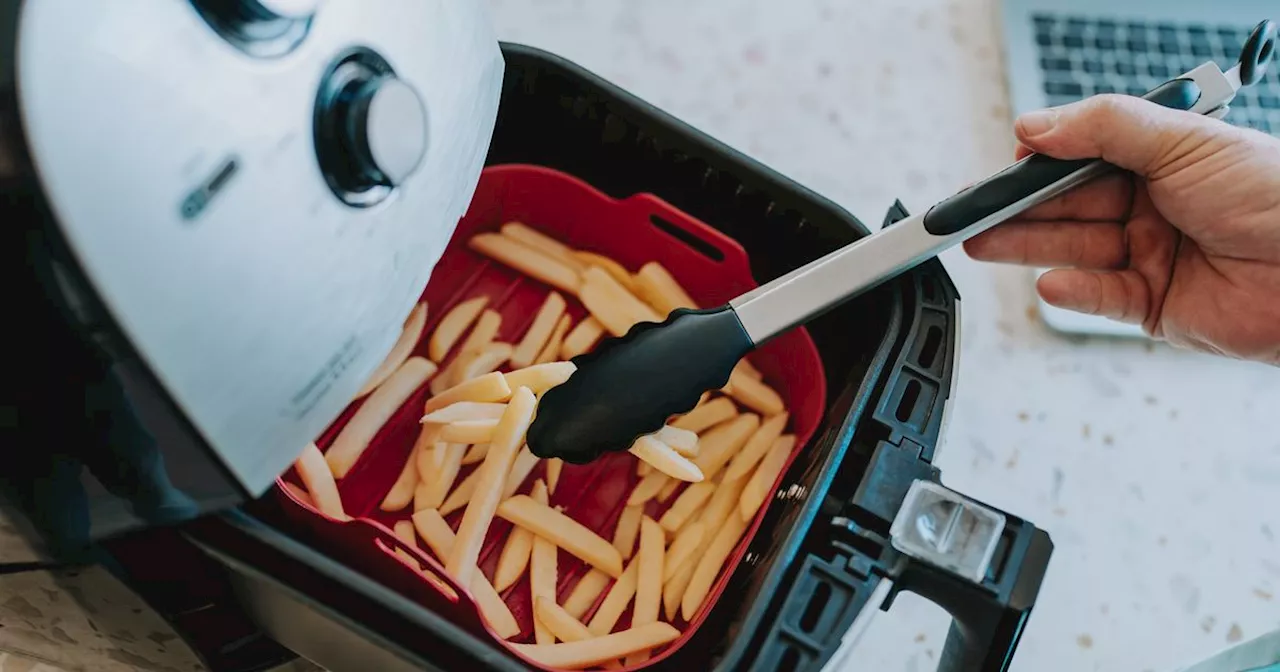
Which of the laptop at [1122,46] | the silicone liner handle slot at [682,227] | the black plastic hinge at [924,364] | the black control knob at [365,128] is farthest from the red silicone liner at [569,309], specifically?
the laptop at [1122,46]

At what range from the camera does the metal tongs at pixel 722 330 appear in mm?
589

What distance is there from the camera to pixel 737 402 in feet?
2.45

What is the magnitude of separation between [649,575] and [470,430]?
0.47 ft

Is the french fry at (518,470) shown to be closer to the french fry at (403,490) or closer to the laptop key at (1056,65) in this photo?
the french fry at (403,490)

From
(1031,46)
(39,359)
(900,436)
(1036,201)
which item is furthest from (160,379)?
(1031,46)

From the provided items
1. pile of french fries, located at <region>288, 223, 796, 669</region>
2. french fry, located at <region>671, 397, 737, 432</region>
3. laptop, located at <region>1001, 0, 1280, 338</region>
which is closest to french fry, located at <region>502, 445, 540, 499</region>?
Result: pile of french fries, located at <region>288, 223, 796, 669</region>

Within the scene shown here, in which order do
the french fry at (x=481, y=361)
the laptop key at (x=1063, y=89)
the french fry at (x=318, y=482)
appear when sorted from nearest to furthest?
the french fry at (x=318, y=482)
the french fry at (x=481, y=361)
the laptop key at (x=1063, y=89)

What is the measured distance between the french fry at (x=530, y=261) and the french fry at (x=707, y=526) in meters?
0.18

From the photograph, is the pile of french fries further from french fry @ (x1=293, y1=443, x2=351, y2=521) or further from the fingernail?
the fingernail

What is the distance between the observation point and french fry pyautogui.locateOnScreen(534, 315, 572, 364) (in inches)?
29.2

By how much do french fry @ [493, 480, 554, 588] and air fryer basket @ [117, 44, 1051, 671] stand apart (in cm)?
11

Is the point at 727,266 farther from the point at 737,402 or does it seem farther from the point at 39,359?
the point at 39,359

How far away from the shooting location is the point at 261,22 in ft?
1.28

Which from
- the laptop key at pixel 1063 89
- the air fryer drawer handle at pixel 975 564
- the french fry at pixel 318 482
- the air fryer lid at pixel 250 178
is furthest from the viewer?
the laptop key at pixel 1063 89
